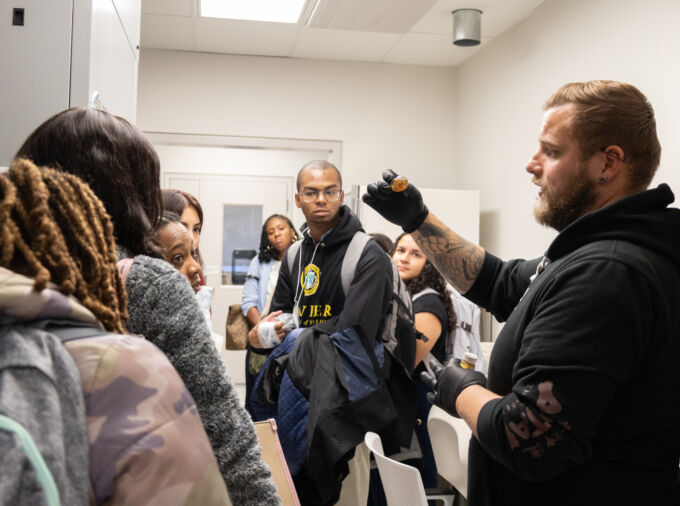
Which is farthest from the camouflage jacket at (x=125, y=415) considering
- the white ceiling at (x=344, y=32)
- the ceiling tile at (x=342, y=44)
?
the ceiling tile at (x=342, y=44)

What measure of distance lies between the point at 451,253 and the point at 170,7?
123 inches

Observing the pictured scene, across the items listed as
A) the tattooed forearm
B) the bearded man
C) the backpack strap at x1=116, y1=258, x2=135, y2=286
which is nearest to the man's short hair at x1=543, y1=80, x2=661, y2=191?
the bearded man

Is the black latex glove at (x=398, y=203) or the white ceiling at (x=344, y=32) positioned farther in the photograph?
the white ceiling at (x=344, y=32)

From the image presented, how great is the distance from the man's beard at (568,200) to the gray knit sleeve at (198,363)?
0.83 meters

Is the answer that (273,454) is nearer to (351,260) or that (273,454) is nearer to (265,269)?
(351,260)

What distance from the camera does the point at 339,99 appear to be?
4.99 meters

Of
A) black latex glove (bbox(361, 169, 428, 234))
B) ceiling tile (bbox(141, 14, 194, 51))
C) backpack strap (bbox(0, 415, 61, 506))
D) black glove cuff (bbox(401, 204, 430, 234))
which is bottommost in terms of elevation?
backpack strap (bbox(0, 415, 61, 506))

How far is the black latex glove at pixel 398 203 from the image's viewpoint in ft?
5.70

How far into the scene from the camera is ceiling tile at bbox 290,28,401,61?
438cm

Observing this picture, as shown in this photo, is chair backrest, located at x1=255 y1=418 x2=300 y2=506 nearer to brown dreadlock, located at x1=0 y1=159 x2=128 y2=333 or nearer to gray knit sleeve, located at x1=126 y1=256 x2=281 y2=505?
gray knit sleeve, located at x1=126 y1=256 x2=281 y2=505

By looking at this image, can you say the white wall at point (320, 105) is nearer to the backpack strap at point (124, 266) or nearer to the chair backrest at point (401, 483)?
the chair backrest at point (401, 483)

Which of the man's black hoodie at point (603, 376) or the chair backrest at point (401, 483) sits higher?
the man's black hoodie at point (603, 376)

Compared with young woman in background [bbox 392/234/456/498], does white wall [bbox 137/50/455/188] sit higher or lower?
higher

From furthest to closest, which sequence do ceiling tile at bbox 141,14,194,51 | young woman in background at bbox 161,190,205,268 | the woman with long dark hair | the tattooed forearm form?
ceiling tile at bbox 141,14,194,51, the woman with long dark hair, young woman in background at bbox 161,190,205,268, the tattooed forearm
